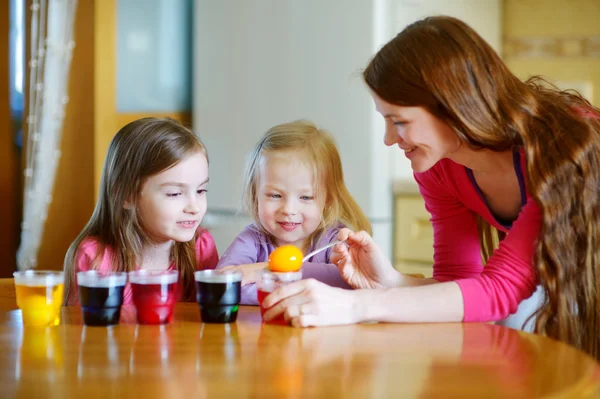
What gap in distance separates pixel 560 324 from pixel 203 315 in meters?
0.62

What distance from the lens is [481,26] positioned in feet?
10.9

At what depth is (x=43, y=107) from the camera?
12.1 feet

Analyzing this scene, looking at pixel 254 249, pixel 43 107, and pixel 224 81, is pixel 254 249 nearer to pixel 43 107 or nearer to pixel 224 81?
pixel 224 81

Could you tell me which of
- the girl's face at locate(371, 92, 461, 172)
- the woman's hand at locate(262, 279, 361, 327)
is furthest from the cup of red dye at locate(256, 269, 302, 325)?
the girl's face at locate(371, 92, 461, 172)

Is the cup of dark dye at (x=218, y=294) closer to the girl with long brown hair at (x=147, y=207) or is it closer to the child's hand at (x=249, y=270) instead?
the child's hand at (x=249, y=270)

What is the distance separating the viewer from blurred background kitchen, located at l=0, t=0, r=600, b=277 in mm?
3137

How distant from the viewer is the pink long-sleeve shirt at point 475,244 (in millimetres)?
1383

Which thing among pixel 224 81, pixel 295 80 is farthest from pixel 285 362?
pixel 224 81

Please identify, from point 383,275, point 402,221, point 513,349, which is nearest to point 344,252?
point 383,275

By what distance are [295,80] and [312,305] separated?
217 cm

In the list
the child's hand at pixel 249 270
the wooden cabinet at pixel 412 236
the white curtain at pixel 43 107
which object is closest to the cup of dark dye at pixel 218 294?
the child's hand at pixel 249 270

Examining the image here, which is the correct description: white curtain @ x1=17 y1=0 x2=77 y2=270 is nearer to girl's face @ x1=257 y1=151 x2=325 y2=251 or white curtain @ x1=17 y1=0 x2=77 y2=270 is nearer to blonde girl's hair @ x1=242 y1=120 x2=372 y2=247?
blonde girl's hair @ x1=242 y1=120 x2=372 y2=247

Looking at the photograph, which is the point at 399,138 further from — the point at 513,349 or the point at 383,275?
the point at 513,349

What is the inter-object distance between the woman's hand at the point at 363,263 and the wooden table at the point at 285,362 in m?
0.28
